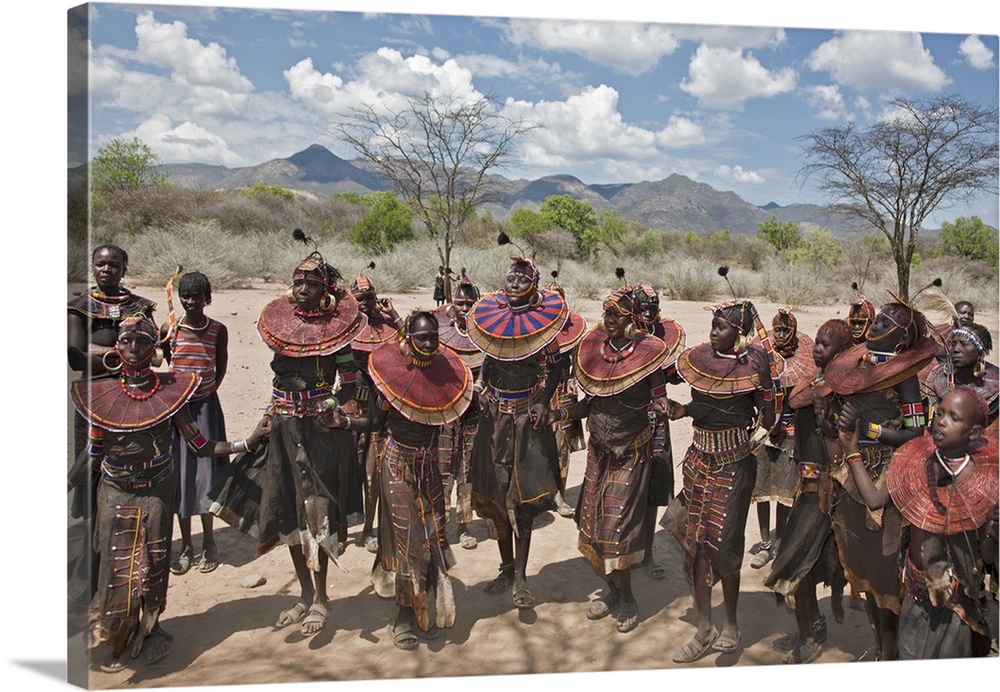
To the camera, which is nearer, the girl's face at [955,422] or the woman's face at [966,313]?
the girl's face at [955,422]

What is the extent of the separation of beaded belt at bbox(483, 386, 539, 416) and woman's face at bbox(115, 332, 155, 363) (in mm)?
2338

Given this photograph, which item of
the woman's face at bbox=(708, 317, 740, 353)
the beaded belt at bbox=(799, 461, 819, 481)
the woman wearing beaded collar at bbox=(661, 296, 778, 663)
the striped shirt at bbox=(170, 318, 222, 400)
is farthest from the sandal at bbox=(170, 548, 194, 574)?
the beaded belt at bbox=(799, 461, 819, 481)

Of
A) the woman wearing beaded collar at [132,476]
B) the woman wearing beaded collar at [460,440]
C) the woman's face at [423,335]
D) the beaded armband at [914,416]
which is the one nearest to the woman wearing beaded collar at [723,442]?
the beaded armband at [914,416]

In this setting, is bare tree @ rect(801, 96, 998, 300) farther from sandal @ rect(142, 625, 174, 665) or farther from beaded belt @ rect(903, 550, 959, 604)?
sandal @ rect(142, 625, 174, 665)

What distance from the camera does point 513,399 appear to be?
5.43 metres

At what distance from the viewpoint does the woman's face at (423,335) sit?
13.8 ft

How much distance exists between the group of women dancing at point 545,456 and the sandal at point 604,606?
1 cm

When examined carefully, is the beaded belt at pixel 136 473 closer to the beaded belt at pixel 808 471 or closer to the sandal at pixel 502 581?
the sandal at pixel 502 581

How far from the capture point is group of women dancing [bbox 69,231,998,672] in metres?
3.78

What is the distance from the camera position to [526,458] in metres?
5.33

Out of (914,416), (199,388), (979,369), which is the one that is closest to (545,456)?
(914,416)

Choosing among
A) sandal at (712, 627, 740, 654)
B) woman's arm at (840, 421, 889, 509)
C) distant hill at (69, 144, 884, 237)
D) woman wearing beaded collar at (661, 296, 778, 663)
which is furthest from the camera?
distant hill at (69, 144, 884, 237)

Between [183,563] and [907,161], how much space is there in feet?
29.7

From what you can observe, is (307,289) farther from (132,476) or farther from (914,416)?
(914,416)
